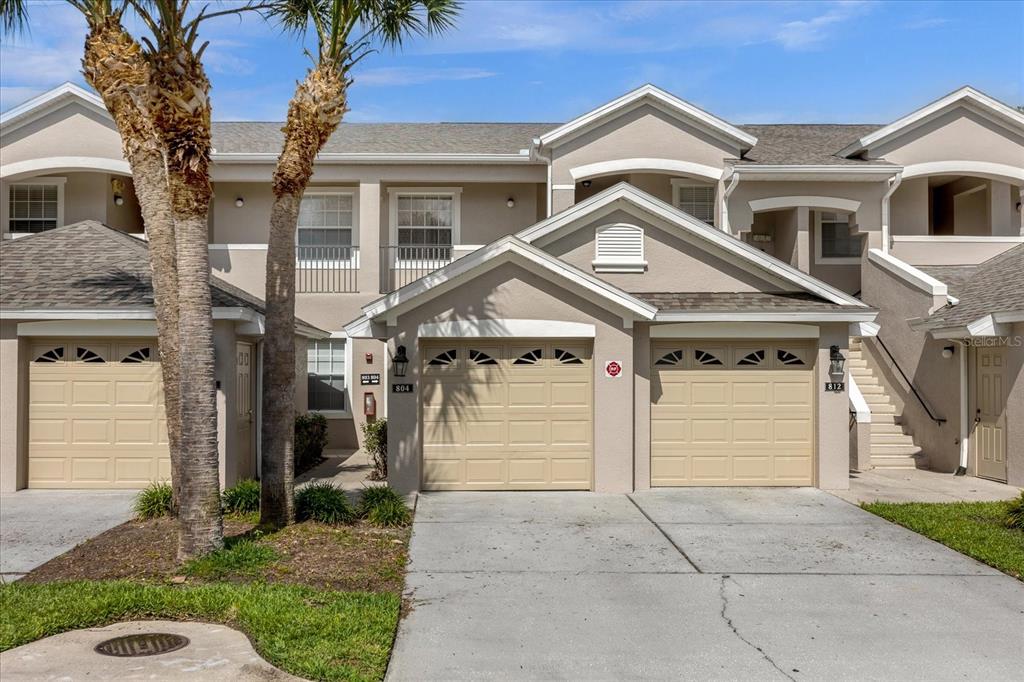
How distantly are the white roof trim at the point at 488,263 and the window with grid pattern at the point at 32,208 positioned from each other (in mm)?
11494

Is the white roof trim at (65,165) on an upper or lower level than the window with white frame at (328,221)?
upper

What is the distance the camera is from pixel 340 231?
21188 mm

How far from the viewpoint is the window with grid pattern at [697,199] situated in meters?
21.0

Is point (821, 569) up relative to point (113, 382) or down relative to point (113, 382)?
down

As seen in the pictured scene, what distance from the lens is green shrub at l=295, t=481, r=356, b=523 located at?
440 inches

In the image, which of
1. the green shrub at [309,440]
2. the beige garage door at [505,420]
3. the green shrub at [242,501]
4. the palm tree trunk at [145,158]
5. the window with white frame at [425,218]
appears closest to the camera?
the palm tree trunk at [145,158]

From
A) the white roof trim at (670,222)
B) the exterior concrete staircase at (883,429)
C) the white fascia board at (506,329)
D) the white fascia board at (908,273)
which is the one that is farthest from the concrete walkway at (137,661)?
the white fascia board at (908,273)

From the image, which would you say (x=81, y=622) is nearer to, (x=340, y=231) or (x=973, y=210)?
(x=340, y=231)

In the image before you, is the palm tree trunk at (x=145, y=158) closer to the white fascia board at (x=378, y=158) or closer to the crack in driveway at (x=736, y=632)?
the crack in driveway at (x=736, y=632)

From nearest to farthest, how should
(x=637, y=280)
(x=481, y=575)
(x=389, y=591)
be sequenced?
(x=389, y=591) < (x=481, y=575) < (x=637, y=280)

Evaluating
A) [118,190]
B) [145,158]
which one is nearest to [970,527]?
[145,158]

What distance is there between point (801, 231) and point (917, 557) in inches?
435

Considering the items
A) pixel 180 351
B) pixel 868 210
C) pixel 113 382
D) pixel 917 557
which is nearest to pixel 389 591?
pixel 180 351

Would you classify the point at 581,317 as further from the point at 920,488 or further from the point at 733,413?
the point at 920,488
